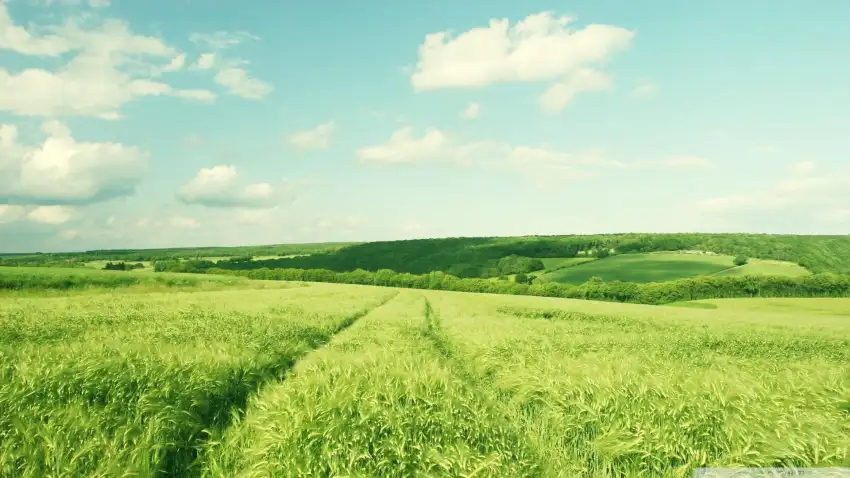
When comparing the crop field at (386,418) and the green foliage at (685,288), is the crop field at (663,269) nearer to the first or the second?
the green foliage at (685,288)

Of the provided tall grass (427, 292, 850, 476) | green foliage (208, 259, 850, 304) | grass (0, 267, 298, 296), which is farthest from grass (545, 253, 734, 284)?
tall grass (427, 292, 850, 476)

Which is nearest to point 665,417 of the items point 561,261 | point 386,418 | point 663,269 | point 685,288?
point 386,418

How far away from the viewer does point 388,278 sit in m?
102

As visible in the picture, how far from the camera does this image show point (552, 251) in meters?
133

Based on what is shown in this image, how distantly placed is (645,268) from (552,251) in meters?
32.7

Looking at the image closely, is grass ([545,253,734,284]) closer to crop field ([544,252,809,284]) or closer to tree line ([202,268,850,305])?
crop field ([544,252,809,284])

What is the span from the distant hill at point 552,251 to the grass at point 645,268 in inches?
227

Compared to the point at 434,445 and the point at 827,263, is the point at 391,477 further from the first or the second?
the point at 827,263

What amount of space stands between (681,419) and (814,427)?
1547 millimetres

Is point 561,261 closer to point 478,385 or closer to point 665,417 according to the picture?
point 478,385

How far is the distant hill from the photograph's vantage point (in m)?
111

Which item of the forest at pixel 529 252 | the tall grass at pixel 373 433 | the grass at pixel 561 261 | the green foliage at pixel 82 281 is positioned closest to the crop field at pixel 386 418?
the tall grass at pixel 373 433

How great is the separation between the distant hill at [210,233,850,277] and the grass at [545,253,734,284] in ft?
18.9

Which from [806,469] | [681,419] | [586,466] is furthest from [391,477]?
[806,469]
